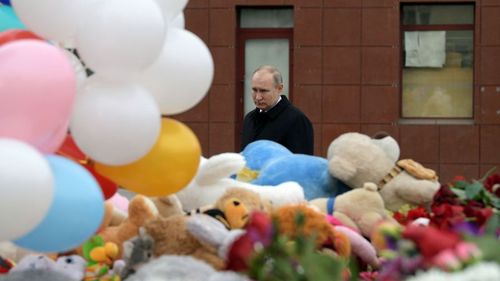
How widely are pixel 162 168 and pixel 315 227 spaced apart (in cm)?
44

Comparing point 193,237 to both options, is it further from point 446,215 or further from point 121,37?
point 446,215

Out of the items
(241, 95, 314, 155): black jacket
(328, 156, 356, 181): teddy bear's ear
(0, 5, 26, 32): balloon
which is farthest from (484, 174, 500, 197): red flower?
(241, 95, 314, 155): black jacket

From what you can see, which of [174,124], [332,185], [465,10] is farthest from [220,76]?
[174,124]

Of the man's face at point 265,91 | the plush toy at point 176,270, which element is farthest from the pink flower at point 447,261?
Answer: the man's face at point 265,91

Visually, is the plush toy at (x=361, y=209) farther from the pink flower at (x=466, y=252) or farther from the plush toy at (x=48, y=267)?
the pink flower at (x=466, y=252)

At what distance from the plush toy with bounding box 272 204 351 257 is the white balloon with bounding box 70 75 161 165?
397 mm

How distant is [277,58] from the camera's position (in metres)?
13.3

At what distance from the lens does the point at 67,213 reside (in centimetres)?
265

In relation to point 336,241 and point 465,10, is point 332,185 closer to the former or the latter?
point 336,241

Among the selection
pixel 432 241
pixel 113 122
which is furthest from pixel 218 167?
pixel 432 241

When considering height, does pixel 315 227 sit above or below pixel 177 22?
below

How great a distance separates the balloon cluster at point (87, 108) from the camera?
256 cm

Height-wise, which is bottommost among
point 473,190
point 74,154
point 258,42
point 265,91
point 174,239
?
point 174,239

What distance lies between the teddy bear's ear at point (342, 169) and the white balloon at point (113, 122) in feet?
3.69
